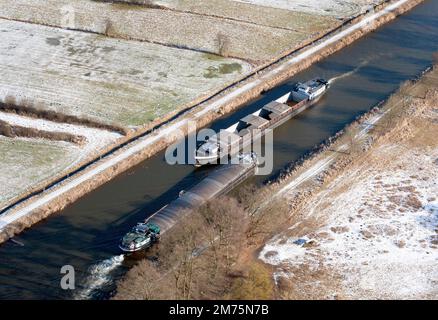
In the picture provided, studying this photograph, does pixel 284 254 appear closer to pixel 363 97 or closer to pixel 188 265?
pixel 188 265

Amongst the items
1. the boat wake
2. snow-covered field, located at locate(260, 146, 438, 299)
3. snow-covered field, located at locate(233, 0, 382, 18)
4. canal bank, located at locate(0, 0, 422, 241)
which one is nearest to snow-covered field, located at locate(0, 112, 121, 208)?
canal bank, located at locate(0, 0, 422, 241)

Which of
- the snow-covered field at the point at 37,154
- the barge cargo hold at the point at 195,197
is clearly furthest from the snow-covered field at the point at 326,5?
the snow-covered field at the point at 37,154

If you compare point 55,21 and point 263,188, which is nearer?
point 263,188

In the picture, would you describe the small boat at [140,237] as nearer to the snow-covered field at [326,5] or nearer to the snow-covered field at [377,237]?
the snow-covered field at [377,237]

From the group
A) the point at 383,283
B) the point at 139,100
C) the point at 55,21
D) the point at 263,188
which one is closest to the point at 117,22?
the point at 55,21

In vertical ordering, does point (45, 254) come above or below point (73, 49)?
below

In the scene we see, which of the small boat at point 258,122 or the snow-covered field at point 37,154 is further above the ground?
→ the small boat at point 258,122
